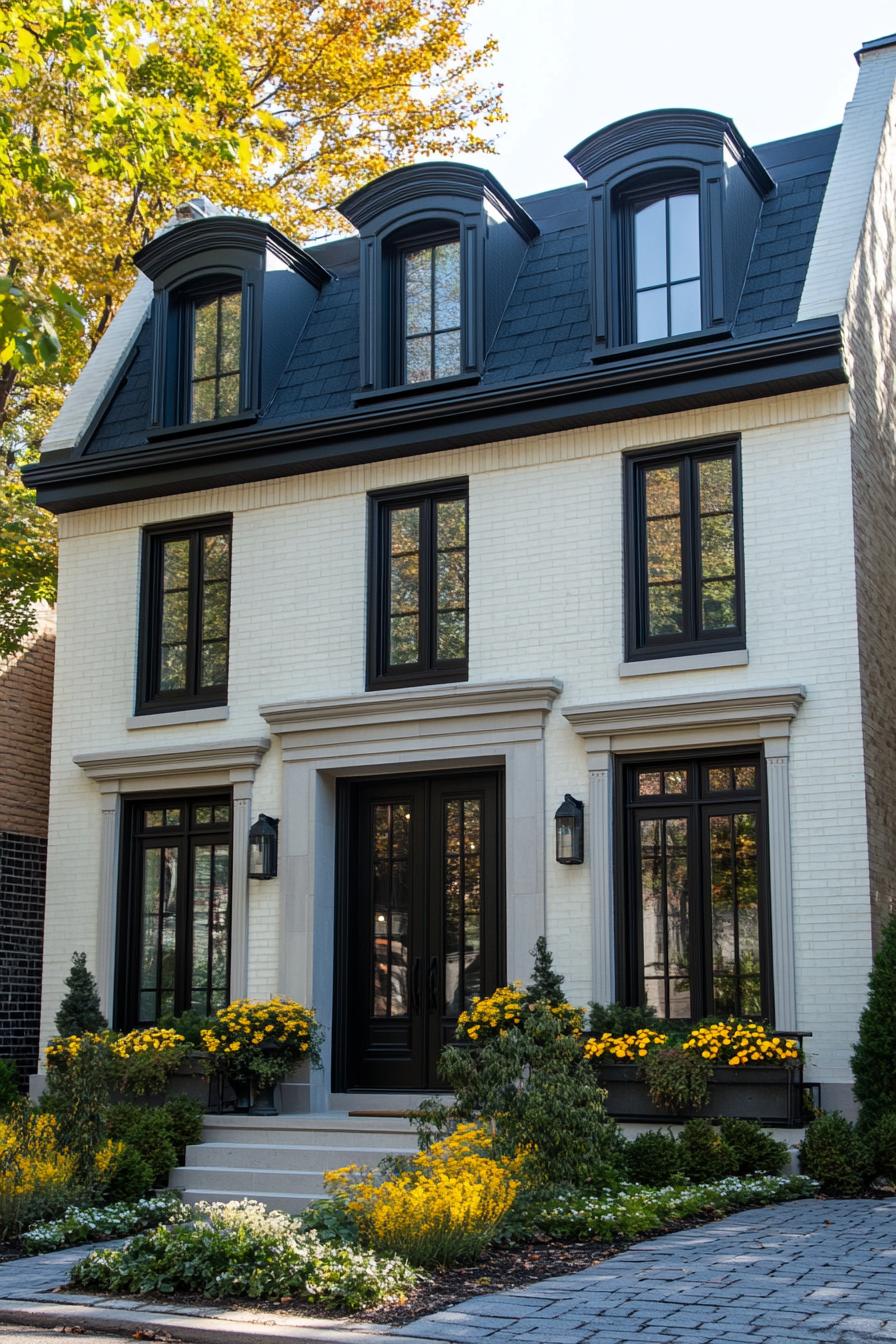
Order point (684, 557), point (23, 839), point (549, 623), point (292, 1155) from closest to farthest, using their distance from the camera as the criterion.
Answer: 1. point (292, 1155)
2. point (684, 557)
3. point (549, 623)
4. point (23, 839)

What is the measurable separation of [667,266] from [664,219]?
0.47m

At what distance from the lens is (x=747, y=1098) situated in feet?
37.6

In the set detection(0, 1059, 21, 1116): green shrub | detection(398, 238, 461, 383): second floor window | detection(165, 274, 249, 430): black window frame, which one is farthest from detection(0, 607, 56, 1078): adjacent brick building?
detection(398, 238, 461, 383): second floor window

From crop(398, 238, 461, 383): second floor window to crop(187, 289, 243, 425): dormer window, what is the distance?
6.04ft

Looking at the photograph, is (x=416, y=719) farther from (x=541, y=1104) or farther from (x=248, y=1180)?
(x=541, y=1104)

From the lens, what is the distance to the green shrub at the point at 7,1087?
14.8 m

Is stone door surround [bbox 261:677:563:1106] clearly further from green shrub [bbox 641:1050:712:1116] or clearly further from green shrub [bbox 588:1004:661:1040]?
green shrub [bbox 641:1050:712:1116]

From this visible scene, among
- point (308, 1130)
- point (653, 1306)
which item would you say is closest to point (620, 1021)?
point (308, 1130)

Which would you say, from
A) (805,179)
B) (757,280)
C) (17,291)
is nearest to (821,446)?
(757,280)

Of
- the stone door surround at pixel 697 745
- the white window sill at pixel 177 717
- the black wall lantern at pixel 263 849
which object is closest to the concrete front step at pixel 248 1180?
the stone door surround at pixel 697 745

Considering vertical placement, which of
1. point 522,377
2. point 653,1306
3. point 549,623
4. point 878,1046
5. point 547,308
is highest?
point 547,308

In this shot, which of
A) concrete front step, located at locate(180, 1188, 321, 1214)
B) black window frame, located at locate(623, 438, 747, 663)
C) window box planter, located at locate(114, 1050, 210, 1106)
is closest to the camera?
concrete front step, located at locate(180, 1188, 321, 1214)

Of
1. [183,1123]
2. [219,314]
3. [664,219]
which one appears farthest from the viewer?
[219,314]

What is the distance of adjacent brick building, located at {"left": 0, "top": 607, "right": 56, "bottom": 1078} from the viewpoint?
16953 millimetres
